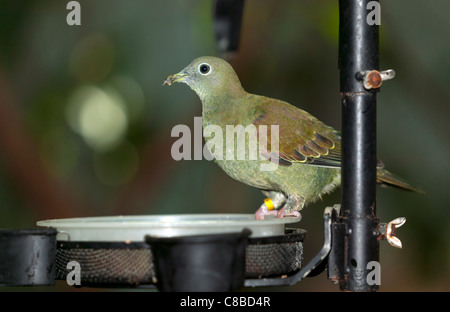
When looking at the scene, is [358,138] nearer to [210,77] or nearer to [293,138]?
[293,138]

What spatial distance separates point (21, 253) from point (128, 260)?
1.39 ft

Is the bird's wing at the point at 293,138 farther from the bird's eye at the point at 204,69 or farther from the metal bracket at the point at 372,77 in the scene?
the metal bracket at the point at 372,77

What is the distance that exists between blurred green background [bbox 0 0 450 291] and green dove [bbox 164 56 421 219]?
202 centimetres

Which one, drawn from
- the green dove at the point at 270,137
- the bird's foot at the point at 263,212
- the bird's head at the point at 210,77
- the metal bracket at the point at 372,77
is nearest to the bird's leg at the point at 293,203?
the green dove at the point at 270,137

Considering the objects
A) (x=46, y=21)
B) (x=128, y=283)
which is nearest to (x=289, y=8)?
(x=46, y=21)

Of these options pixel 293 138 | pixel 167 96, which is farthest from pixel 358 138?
pixel 167 96

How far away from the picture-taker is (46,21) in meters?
6.35

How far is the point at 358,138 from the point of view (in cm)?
284

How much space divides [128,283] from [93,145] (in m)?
4.60

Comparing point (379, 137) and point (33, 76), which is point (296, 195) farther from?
point (33, 76)

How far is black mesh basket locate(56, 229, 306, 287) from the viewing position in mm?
2539

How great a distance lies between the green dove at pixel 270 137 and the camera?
3.93 metres

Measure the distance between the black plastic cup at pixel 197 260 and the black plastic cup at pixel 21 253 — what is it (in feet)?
1.63

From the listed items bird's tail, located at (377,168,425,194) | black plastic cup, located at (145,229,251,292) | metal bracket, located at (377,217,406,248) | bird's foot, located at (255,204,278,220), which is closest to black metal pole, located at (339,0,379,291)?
metal bracket, located at (377,217,406,248)
